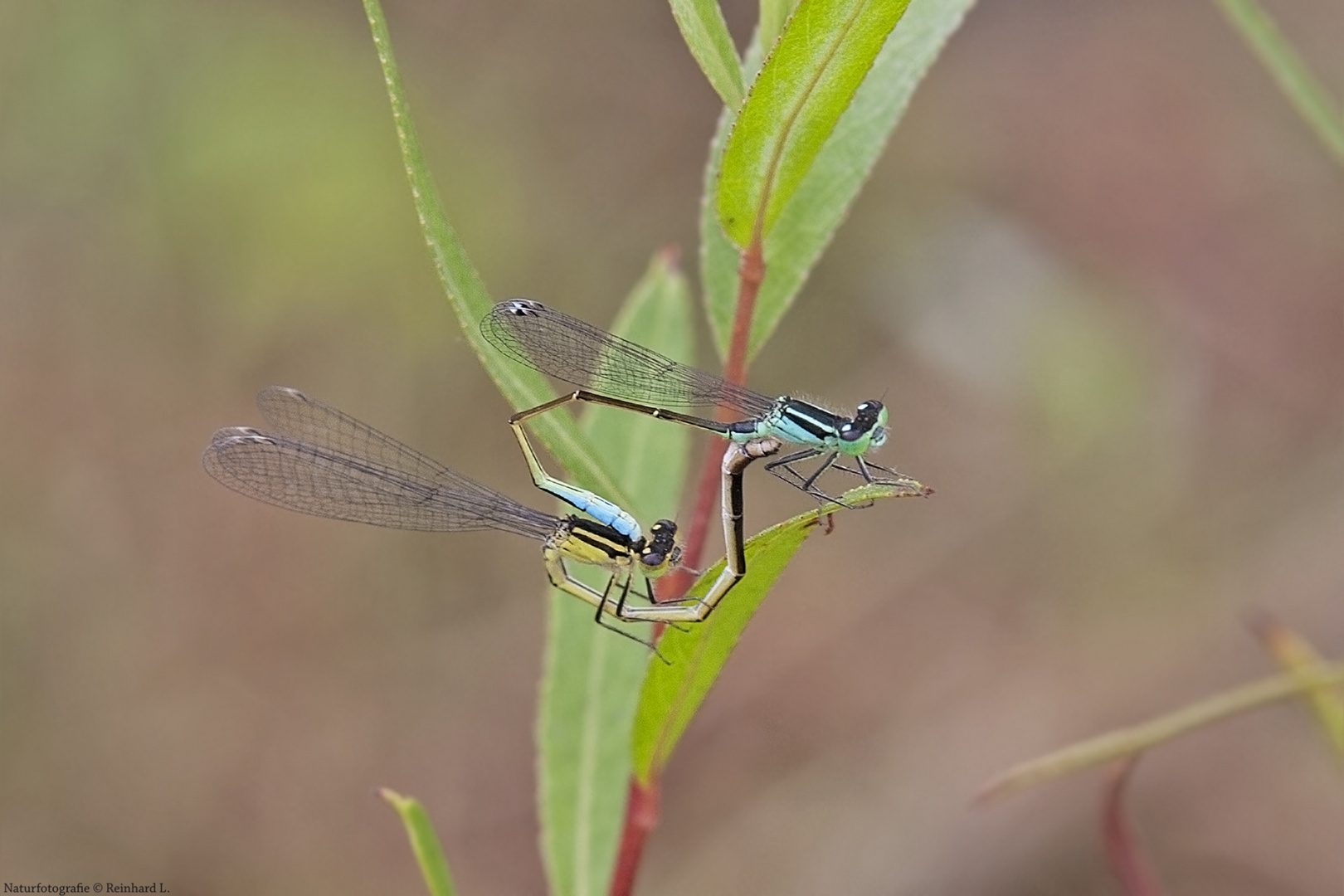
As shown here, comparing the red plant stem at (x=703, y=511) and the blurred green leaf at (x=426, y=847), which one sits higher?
the red plant stem at (x=703, y=511)

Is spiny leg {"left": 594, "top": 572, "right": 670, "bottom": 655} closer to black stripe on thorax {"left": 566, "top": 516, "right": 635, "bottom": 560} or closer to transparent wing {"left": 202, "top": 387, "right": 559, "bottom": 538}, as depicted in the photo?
black stripe on thorax {"left": 566, "top": 516, "right": 635, "bottom": 560}

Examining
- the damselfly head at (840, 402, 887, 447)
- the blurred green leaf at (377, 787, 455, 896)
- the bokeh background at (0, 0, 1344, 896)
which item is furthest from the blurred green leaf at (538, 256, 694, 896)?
the bokeh background at (0, 0, 1344, 896)

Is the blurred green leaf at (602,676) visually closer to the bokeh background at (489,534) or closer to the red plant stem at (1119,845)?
the red plant stem at (1119,845)

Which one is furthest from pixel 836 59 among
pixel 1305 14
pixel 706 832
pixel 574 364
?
pixel 1305 14

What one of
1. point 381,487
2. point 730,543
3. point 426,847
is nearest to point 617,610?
point 730,543

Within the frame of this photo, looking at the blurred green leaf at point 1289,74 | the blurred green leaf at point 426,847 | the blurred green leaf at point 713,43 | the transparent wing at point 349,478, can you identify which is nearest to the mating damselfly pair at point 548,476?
the transparent wing at point 349,478

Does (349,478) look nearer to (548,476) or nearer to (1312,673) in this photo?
(548,476)

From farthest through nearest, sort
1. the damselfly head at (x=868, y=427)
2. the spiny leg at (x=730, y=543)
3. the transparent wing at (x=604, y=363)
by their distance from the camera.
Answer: the damselfly head at (x=868, y=427) → the transparent wing at (x=604, y=363) → the spiny leg at (x=730, y=543)
